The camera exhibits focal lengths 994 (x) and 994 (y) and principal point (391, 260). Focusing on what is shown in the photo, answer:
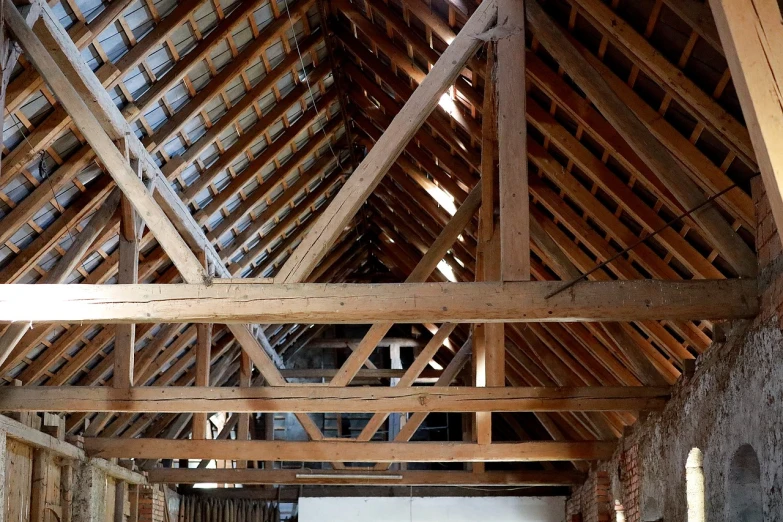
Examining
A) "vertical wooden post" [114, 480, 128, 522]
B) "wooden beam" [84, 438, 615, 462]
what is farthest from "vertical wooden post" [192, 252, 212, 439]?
"vertical wooden post" [114, 480, 128, 522]

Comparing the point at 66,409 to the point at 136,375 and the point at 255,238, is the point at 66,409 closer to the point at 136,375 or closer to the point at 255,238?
the point at 136,375

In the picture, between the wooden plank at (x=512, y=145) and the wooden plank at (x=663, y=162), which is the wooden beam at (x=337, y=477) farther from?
the wooden plank at (x=663, y=162)

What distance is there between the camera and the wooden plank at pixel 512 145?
634cm

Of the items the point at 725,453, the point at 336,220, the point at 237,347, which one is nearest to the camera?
the point at 336,220

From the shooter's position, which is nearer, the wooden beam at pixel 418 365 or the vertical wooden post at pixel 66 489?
the vertical wooden post at pixel 66 489

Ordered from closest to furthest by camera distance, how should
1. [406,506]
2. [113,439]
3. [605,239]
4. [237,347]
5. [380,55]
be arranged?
1. [605,239]
2. [380,55]
3. [113,439]
4. [237,347]
5. [406,506]

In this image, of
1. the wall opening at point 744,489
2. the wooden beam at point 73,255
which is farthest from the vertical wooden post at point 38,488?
the wall opening at point 744,489

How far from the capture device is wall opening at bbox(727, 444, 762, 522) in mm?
6809

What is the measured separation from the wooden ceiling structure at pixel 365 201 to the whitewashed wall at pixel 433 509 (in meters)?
2.02

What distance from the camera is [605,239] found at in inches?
337

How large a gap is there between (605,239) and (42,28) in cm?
479

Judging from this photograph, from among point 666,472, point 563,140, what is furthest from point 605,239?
point 666,472

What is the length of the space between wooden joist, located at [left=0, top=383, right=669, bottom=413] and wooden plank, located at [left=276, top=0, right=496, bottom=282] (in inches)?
129

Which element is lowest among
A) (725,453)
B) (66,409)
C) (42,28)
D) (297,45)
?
(725,453)
